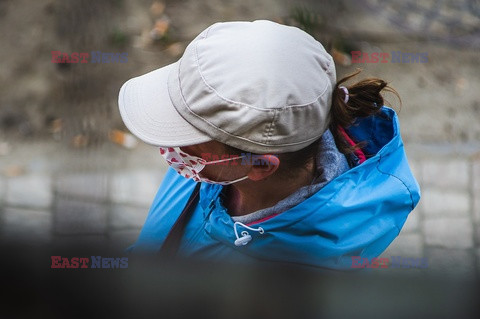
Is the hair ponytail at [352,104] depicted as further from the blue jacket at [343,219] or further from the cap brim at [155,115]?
the cap brim at [155,115]

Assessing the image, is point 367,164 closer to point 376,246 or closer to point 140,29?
point 376,246

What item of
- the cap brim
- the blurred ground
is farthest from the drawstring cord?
the blurred ground

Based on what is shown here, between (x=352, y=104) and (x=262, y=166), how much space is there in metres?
0.28

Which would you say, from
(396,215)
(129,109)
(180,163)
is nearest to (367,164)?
(396,215)

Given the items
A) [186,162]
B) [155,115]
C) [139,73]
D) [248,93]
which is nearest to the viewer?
[248,93]

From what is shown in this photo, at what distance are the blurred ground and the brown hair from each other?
59.9 inches

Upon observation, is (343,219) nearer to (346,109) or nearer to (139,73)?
(346,109)

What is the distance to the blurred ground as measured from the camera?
3.20 metres

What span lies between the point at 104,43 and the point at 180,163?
2242mm

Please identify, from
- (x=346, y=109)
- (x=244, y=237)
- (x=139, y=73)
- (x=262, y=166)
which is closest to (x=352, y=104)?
(x=346, y=109)

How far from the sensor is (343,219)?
150 cm

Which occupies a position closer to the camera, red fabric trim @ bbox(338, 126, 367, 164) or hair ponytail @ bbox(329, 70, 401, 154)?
hair ponytail @ bbox(329, 70, 401, 154)

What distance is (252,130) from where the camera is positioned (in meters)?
1.37

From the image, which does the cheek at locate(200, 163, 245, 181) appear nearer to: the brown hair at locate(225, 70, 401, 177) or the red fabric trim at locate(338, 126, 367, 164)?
the brown hair at locate(225, 70, 401, 177)
